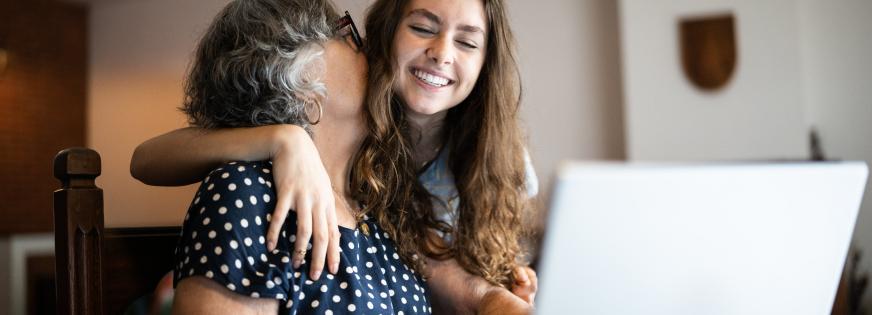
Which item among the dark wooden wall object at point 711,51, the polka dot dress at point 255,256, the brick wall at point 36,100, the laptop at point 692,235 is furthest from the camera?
the brick wall at point 36,100

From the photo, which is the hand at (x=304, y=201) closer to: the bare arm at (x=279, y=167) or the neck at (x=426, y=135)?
the bare arm at (x=279, y=167)

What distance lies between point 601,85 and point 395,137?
3.03m

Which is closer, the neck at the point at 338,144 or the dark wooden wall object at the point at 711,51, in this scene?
the neck at the point at 338,144

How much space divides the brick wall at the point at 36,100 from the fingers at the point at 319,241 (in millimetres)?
5202

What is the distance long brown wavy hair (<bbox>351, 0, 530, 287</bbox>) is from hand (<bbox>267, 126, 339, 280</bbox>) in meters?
0.21

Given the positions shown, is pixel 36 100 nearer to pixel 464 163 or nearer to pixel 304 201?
pixel 464 163

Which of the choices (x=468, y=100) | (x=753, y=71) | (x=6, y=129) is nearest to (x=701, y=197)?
(x=468, y=100)

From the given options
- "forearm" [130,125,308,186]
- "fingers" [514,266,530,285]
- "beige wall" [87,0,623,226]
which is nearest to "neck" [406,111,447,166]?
"fingers" [514,266,530,285]

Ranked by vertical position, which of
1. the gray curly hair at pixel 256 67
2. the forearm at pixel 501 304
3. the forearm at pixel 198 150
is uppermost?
the gray curly hair at pixel 256 67

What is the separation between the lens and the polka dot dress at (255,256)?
36.4 inches

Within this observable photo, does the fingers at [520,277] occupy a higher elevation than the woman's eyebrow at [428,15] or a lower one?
lower

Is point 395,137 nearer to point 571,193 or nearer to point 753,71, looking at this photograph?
point 571,193

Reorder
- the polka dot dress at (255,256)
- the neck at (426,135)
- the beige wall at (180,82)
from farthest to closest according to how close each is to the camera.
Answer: the beige wall at (180,82), the neck at (426,135), the polka dot dress at (255,256)

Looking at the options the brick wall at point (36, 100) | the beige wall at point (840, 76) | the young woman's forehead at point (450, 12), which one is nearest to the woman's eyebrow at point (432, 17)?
the young woman's forehead at point (450, 12)
